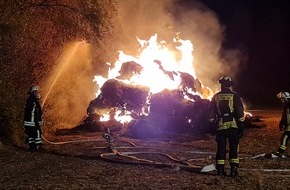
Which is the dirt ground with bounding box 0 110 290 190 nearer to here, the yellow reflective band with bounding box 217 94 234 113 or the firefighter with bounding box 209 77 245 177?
the firefighter with bounding box 209 77 245 177

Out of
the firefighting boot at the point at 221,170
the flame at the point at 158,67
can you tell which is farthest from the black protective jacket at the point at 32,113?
the flame at the point at 158,67

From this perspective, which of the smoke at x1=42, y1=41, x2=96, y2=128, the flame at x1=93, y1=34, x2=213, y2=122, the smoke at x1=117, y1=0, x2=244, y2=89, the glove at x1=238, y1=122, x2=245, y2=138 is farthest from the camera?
the smoke at x1=117, y1=0, x2=244, y2=89

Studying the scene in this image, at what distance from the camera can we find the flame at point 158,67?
18969 millimetres

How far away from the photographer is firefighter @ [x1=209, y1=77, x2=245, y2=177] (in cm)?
884

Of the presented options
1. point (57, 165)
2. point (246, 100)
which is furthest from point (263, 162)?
point (246, 100)

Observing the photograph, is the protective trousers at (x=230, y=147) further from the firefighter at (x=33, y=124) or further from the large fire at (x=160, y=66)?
the large fire at (x=160, y=66)

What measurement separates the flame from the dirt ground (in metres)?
4.83

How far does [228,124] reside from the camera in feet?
29.3

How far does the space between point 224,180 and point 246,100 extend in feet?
96.2

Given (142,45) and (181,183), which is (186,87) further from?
(181,183)

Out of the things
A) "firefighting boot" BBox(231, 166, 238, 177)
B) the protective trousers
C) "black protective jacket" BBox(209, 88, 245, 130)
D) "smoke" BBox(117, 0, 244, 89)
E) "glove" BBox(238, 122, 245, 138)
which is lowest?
"firefighting boot" BBox(231, 166, 238, 177)

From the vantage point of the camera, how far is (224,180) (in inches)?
329

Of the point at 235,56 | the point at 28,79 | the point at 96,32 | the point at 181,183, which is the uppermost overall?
the point at 235,56

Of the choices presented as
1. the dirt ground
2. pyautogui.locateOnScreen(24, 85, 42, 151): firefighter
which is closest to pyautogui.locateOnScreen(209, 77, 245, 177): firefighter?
the dirt ground
